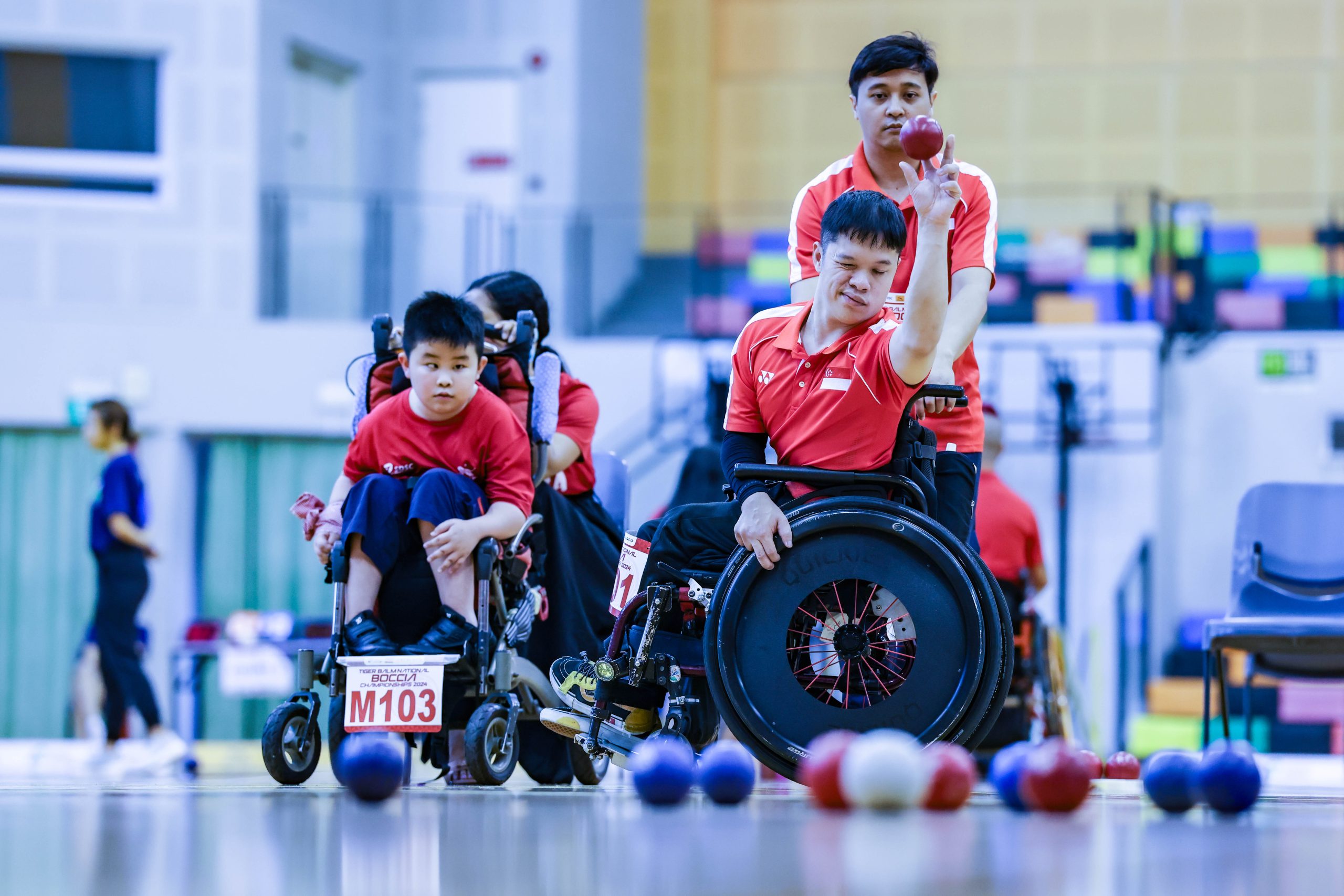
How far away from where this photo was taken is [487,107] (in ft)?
39.0

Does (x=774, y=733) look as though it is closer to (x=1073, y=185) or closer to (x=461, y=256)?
(x=461, y=256)

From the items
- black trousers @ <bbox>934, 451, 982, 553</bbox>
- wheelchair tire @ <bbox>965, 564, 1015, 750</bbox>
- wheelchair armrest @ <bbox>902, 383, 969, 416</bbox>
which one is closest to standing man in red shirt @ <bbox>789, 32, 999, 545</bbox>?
black trousers @ <bbox>934, 451, 982, 553</bbox>

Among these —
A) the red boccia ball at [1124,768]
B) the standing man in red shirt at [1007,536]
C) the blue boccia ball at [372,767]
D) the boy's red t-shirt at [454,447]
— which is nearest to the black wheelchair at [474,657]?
the boy's red t-shirt at [454,447]

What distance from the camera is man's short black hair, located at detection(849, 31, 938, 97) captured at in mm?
2865

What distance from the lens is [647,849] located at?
165 cm

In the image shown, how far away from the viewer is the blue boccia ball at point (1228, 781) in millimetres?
2072

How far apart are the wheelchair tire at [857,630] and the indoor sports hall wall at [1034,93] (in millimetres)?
9167

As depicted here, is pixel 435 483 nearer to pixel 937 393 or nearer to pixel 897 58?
pixel 937 393

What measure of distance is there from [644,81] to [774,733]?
1096 centimetres

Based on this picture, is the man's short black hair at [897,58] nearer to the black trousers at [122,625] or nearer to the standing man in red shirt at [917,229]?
the standing man in red shirt at [917,229]

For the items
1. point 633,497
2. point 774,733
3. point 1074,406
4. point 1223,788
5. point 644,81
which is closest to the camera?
point 1223,788

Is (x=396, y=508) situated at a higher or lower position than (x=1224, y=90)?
lower

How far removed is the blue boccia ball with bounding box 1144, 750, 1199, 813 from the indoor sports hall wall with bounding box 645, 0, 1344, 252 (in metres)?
9.52

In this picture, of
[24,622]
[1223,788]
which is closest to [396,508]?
[1223,788]
